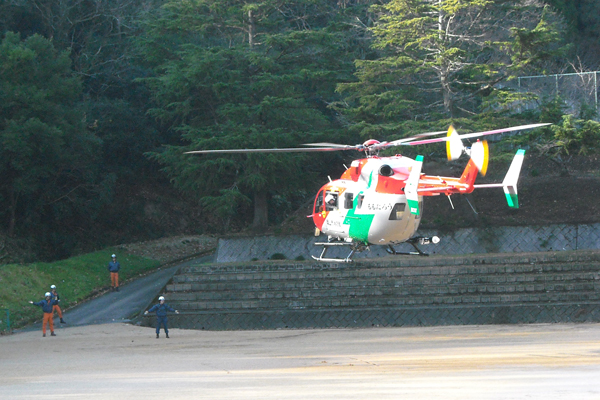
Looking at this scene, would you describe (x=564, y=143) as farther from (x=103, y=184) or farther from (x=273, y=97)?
(x=103, y=184)

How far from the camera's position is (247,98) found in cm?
3672

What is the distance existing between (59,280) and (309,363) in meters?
17.0

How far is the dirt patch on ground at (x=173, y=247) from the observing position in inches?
1590

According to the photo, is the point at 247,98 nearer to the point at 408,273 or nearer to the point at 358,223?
the point at 408,273

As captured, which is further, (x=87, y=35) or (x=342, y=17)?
(x=87, y=35)

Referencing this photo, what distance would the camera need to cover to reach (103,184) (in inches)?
1609

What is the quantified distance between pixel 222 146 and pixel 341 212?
1420 cm

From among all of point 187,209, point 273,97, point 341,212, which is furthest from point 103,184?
point 341,212

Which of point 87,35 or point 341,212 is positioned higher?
point 87,35

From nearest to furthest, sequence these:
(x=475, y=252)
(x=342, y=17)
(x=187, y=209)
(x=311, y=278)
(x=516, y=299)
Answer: (x=516, y=299)
(x=311, y=278)
(x=475, y=252)
(x=342, y=17)
(x=187, y=209)

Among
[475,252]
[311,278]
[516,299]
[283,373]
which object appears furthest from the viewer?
[475,252]

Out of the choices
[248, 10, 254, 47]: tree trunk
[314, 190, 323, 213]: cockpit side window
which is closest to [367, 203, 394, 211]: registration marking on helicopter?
[314, 190, 323, 213]: cockpit side window

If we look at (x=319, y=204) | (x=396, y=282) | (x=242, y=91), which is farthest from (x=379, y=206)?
(x=242, y=91)

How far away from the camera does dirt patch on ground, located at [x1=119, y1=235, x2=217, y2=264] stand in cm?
4038
